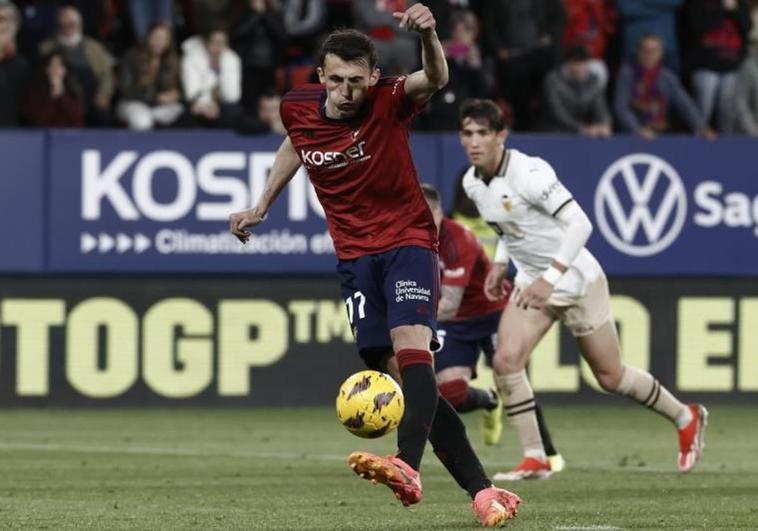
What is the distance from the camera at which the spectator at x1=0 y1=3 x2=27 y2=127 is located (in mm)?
17781

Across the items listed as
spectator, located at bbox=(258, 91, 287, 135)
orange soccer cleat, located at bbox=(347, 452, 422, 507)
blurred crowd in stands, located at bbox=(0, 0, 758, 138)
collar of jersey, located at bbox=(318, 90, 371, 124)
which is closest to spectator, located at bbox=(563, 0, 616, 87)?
blurred crowd in stands, located at bbox=(0, 0, 758, 138)

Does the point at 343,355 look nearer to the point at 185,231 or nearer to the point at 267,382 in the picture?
the point at 267,382

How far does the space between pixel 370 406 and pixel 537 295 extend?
2.30 meters

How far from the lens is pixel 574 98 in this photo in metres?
18.8

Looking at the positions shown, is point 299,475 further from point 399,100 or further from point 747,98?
point 747,98

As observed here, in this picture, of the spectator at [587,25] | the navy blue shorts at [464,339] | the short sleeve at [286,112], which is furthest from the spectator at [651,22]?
the short sleeve at [286,112]

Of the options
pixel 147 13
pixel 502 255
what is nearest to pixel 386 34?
pixel 147 13

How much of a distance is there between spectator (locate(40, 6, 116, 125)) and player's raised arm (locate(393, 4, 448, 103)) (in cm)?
1018

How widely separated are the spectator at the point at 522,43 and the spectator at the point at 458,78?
0.52 meters

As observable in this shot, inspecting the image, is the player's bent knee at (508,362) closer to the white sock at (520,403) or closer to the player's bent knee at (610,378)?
the white sock at (520,403)

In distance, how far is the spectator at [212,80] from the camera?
18281mm

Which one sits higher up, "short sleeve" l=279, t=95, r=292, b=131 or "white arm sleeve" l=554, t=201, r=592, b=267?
"short sleeve" l=279, t=95, r=292, b=131

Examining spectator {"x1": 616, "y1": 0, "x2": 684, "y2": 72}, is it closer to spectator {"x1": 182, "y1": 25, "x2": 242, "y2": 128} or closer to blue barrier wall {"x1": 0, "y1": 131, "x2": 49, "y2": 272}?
spectator {"x1": 182, "y1": 25, "x2": 242, "y2": 128}

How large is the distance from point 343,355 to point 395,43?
9.85ft
